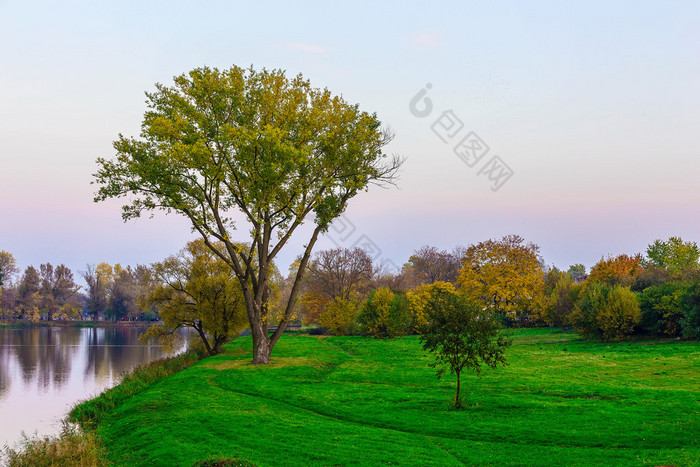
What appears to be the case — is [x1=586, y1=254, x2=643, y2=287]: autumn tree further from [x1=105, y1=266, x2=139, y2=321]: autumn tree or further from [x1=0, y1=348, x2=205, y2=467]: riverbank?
[x1=105, y1=266, x2=139, y2=321]: autumn tree

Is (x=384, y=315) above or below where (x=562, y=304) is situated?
below

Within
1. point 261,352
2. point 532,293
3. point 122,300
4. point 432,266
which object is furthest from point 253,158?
point 122,300

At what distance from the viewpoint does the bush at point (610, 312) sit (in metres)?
39.7

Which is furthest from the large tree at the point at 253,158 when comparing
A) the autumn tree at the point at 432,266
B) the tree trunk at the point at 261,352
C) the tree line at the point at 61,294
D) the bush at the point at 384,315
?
the tree line at the point at 61,294

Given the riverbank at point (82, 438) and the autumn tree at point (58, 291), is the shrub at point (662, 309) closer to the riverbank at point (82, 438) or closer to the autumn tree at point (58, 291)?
the riverbank at point (82, 438)

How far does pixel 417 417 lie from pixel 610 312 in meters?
29.4

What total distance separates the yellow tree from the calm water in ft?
125

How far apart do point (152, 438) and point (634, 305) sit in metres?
37.9

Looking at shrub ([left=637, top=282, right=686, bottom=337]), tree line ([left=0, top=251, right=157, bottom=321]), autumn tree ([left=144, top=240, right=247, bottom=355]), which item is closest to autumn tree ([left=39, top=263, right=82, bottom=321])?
tree line ([left=0, top=251, right=157, bottom=321])

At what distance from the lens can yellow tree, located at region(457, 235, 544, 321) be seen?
2371 inches

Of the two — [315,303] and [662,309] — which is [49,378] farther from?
[662,309]

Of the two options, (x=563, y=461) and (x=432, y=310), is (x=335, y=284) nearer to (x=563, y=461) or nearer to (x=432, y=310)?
(x=432, y=310)

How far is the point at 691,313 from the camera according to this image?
36.6 m

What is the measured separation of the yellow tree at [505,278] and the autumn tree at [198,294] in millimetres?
30447
